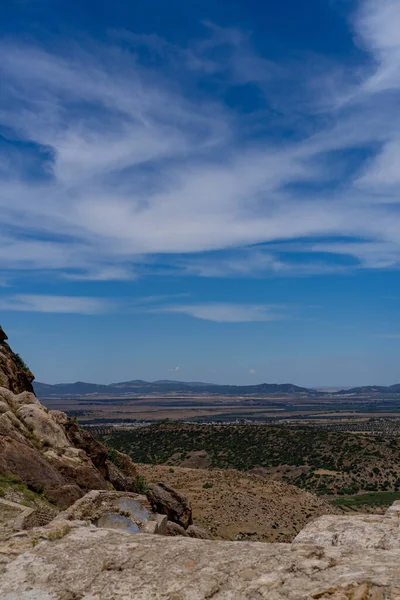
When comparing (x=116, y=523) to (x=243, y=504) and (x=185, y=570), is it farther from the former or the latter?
(x=243, y=504)

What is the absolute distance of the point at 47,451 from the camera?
17.5m

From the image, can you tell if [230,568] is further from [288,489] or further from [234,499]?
[288,489]

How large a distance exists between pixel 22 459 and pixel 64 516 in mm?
6301

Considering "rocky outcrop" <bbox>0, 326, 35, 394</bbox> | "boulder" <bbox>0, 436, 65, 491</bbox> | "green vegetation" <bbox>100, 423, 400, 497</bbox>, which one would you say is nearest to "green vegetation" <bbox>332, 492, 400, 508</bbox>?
"green vegetation" <bbox>100, 423, 400, 497</bbox>

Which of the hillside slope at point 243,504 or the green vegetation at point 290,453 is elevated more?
the hillside slope at point 243,504

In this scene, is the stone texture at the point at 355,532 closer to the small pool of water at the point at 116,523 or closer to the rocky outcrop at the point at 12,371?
the small pool of water at the point at 116,523

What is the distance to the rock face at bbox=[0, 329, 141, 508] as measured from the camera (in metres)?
14.5

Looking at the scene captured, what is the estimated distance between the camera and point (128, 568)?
6035 millimetres

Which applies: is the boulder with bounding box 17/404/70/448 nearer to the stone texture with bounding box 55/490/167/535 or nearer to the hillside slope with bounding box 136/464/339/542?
Answer: the stone texture with bounding box 55/490/167/535

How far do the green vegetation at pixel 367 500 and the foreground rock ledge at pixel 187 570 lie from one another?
48462 mm

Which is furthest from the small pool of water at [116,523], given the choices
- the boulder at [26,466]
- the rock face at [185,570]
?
the boulder at [26,466]

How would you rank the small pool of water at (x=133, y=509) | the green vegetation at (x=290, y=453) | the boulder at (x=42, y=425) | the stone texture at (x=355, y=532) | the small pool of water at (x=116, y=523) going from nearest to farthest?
the stone texture at (x=355, y=532)
the small pool of water at (x=116, y=523)
the small pool of water at (x=133, y=509)
the boulder at (x=42, y=425)
the green vegetation at (x=290, y=453)

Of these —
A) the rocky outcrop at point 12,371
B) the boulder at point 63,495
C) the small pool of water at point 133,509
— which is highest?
the rocky outcrop at point 12,371

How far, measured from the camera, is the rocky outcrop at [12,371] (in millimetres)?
24547
